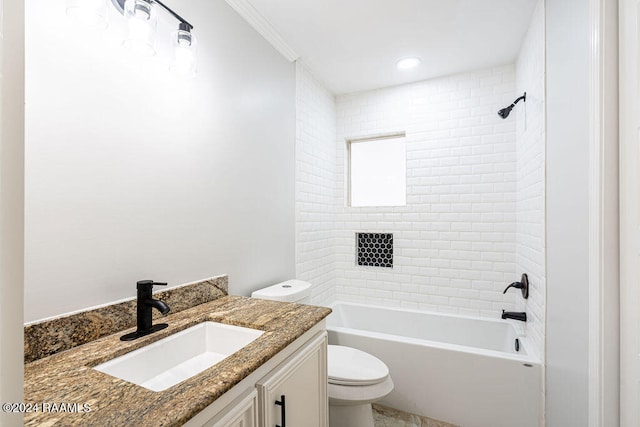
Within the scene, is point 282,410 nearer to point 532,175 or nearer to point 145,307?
point 145,307

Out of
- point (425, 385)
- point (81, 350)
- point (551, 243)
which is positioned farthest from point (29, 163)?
point (425, 385)

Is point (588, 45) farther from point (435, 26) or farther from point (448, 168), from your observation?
point (448, 168)

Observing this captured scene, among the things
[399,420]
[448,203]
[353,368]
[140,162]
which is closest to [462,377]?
[399,420]

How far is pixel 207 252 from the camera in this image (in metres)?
1.45

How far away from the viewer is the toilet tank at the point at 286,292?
168 centimetres

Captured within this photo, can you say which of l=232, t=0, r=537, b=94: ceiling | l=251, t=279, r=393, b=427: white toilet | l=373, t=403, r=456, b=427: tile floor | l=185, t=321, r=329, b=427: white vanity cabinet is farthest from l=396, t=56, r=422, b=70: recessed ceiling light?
l=373, t=403, r=456, b=427: tile floor

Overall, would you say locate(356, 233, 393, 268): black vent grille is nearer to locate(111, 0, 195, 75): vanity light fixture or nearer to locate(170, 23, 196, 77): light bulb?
locate(170, 23, 196, 77): light bulb

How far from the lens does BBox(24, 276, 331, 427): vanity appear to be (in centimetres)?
62

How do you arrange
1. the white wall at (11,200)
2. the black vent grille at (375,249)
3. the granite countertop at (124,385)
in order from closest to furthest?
the white wall at (11,200) → the granite countertop at (124,385) → the black vent grille at (375,249)

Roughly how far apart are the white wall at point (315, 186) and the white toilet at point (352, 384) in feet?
2.29

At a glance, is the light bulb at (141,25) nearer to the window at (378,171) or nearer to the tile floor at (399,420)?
the window at (378,171)

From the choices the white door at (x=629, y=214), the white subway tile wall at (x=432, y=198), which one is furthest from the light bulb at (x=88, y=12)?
the white door at (x=629, y=214)

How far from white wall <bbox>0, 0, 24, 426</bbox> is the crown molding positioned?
154 cm

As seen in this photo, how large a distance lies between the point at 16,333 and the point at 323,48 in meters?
2.31
